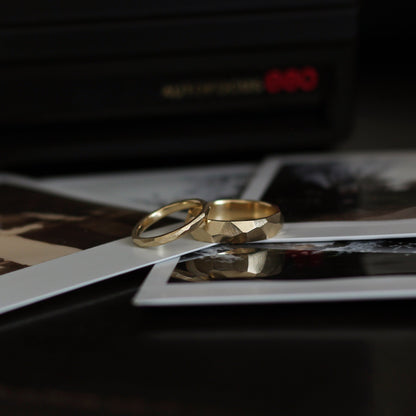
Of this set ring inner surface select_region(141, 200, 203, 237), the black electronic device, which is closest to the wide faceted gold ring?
ring inner surface select_region(141, 200, 203, 237)

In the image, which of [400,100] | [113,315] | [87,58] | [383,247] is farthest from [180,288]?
[400,100]

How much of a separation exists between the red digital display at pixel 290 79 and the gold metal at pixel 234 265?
12.9 inches

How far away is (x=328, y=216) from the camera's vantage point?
19.9 inches

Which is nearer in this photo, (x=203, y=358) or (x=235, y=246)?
(x=203, y=358)

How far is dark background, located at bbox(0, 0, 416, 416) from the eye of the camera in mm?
271

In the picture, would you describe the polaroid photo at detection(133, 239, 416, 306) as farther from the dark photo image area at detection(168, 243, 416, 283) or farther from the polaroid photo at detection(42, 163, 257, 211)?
the polaroid photo at detection(42, 163, 257, 211)

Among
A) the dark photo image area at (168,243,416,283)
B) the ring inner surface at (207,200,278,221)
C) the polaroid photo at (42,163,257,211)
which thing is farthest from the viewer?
the polaroid photo at (42,163,257,211)

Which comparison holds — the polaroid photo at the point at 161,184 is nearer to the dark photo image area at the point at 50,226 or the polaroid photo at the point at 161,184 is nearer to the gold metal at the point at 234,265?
the dark photo image area at the point at 50,226

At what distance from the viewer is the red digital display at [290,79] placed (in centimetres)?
71

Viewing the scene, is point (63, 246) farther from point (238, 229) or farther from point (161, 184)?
point (161, 184)

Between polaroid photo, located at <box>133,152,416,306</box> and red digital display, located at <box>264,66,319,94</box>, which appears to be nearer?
polaroid photo, located at <box>133,152,416,306</box>

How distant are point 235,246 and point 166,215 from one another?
74mm

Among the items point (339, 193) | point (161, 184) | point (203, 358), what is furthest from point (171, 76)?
point (203, 358)

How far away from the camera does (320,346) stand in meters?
0.31
